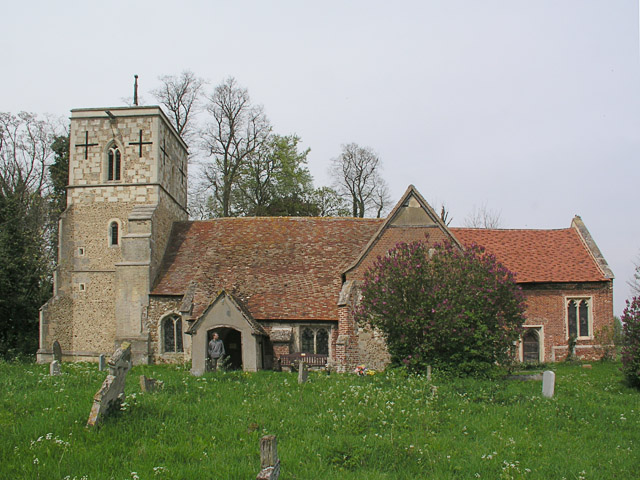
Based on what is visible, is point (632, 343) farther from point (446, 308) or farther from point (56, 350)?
point (56, 350)

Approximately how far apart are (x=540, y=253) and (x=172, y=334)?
17112 millimetres

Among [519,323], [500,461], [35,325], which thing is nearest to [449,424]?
[500,461]

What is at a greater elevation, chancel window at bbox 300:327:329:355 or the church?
the church

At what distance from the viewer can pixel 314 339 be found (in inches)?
856

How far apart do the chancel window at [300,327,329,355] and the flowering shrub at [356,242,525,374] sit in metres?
5.13

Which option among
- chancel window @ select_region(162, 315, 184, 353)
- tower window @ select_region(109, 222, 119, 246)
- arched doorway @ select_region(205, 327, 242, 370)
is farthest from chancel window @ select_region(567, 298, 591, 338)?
tower window @ select_region(109, 222, 119, 246)

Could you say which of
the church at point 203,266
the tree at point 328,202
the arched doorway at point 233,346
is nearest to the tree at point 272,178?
the tree at point 328,202

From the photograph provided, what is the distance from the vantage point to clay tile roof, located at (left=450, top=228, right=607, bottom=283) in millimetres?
25328

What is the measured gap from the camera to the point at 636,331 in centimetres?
1708

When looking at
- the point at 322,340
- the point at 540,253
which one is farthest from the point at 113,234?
the point at 540,253

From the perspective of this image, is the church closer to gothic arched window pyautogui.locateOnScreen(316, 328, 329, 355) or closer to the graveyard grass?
gothic arched window pyautogui.locateOnScreen(316, 328, 329, 355)

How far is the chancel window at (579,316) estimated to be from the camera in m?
25.1

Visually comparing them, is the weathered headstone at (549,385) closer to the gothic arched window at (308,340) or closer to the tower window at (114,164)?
the gothic arched window at (308,340)

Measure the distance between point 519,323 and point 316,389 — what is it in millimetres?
6840
